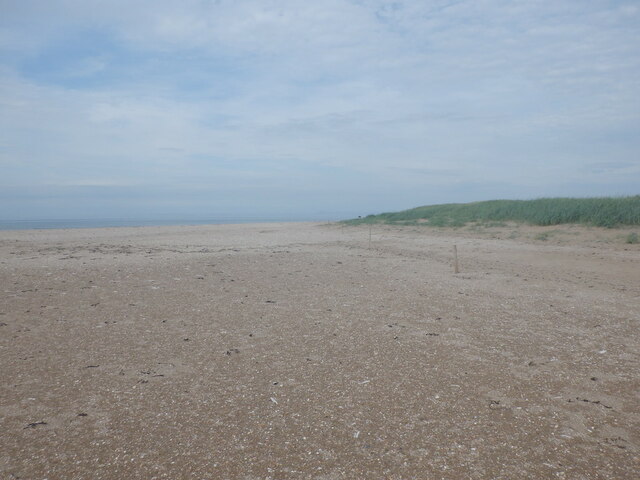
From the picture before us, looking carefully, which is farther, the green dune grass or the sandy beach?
the green dune grass

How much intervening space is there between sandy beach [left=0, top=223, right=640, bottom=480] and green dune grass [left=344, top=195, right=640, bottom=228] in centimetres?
1688

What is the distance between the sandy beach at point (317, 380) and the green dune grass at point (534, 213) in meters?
16.9

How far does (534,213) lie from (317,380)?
2770 centimetres

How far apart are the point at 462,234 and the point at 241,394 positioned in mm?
24714

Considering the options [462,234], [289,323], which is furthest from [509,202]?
[289,323]

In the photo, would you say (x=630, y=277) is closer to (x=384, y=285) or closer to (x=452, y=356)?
(x=384, y=285)

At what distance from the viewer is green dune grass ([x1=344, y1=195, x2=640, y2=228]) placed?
25.1 meters

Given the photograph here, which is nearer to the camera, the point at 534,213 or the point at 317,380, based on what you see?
the point at 317,380

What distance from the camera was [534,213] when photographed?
29.1 metres

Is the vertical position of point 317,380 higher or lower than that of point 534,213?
lower

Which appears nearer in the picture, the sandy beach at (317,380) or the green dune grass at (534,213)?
the sandy beach at (317,380)

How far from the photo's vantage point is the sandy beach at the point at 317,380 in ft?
12.5

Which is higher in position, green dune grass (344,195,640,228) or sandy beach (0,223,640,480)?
green dune grass (344,195,640,228)

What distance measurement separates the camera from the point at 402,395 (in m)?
4.97
